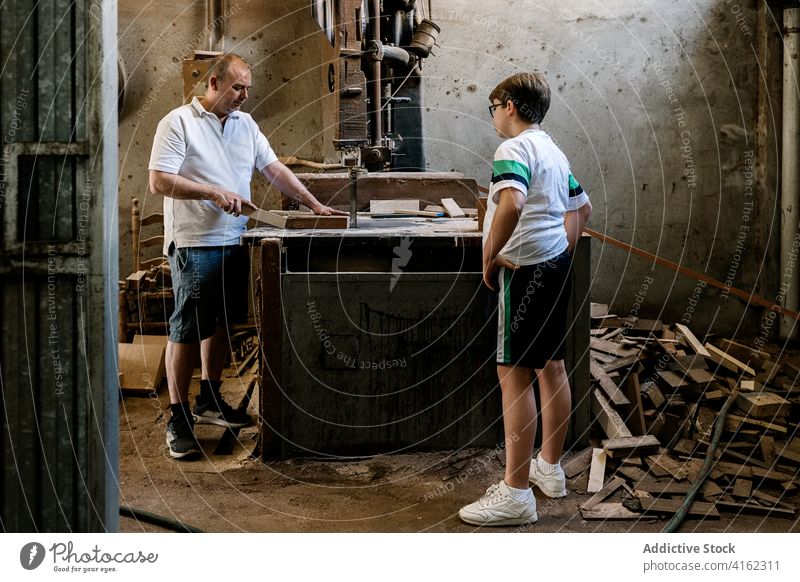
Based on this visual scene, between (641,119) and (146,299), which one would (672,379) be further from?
(146,299)

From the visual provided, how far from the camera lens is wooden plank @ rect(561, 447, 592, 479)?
13.0 feet

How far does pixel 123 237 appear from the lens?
6715 millimetres

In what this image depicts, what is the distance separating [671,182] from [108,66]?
5.20 m

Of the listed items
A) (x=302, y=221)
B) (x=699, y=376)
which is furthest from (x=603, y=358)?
(x=302, y=221)

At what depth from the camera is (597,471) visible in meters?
3.91

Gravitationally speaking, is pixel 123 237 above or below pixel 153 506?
above

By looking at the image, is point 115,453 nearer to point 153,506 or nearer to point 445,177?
point 153,506

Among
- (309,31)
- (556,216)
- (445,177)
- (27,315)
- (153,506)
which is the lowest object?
(153,506)

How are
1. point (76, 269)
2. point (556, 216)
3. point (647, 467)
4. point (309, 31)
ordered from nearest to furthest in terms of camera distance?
1. point (76, 269)
2. point (556, 216)
3. point (647, 467)
4. point (309, 31)

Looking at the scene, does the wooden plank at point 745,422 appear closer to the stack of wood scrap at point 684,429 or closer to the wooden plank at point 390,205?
the stack of wood scrap at point 684,429

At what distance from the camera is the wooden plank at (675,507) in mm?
3539

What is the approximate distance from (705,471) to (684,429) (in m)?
0.52

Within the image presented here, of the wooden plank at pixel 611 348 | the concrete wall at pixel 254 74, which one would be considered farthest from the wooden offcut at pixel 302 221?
the concrete wall at pixel 254 74

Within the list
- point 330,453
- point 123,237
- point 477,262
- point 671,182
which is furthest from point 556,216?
point 123,237
